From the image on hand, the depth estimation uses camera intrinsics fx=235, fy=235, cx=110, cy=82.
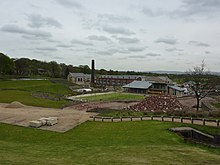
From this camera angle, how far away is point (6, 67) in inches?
3204

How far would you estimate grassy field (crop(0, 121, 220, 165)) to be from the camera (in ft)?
34.7

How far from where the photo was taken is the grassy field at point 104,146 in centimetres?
1056

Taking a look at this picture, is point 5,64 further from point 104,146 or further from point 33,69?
point 104,146

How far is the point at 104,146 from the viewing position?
1459 centimetres

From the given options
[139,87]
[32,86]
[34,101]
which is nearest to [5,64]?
[32,86]

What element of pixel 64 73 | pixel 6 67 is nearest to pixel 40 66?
pixel 64 73

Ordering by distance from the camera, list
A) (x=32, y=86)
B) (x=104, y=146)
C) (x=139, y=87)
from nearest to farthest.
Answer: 1. (x=104, y=146)
2. (x=139, y=87)
3. (x=32, y=86)

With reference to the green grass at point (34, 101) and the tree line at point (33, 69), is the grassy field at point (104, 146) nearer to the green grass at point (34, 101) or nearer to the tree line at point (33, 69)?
the green grass at point (34, 101)

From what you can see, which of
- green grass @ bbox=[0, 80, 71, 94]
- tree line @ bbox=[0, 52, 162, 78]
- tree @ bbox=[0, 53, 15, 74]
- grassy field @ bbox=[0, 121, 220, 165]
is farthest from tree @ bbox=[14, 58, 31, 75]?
grassy field @ bbox=[0, 121, 220, 165]

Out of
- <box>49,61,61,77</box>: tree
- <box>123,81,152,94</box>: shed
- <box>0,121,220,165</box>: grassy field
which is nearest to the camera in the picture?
<box>0,121,220,165</box>: grassy field

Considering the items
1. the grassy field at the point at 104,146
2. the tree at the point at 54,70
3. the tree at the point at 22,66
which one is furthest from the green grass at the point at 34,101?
the tree at the point at 54,70

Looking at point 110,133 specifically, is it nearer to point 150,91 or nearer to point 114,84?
point 150,91

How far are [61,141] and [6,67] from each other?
2843 inches

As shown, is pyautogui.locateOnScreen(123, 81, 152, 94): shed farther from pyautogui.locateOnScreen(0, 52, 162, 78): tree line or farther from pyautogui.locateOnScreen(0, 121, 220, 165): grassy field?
pyautogui.locateOnScreen(0, 121, 220, 165): grassy field
